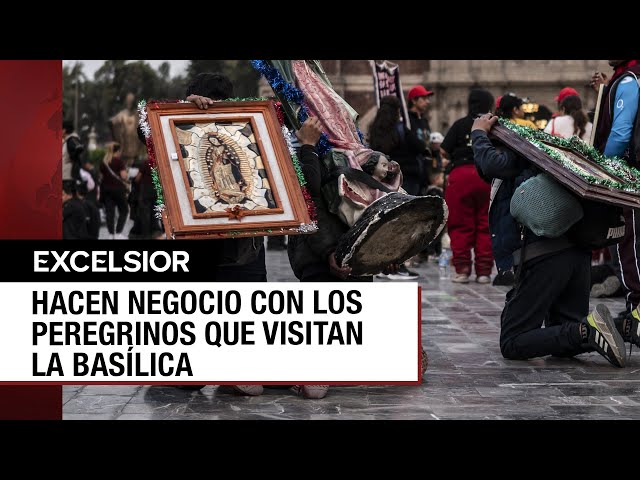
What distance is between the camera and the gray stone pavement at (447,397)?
5547mm

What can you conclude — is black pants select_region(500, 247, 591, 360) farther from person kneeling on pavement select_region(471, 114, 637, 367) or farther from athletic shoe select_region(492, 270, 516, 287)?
athletic shoe select_region(492, 270, 516, 287)

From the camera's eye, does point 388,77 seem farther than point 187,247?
Yes

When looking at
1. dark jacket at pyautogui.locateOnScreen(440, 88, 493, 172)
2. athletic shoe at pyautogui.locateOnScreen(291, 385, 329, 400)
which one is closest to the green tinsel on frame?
athletic shoe at pyautogui.locateOnScreen(291, 385, 329, 400)

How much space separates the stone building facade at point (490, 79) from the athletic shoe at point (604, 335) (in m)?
19.8

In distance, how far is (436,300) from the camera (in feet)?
33.6

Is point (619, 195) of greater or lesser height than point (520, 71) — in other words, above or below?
below

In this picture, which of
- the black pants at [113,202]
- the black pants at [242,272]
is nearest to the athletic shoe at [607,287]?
the black pants at [242,272]

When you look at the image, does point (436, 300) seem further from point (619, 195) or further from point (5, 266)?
point (5, 266)

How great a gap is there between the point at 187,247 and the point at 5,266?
0.91m

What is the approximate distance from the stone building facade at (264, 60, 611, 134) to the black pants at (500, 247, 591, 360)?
19.3m

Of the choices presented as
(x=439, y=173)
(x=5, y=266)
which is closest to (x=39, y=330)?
(x=5, y=266)

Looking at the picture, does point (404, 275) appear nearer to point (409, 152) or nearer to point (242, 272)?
point (409, 152)

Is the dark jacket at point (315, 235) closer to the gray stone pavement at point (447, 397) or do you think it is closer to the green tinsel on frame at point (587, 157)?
the gray stone pavement at point (447, 397)

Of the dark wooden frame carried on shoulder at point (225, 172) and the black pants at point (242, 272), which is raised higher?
the dark wooden frame carried on shoulder at point (225, 172)
